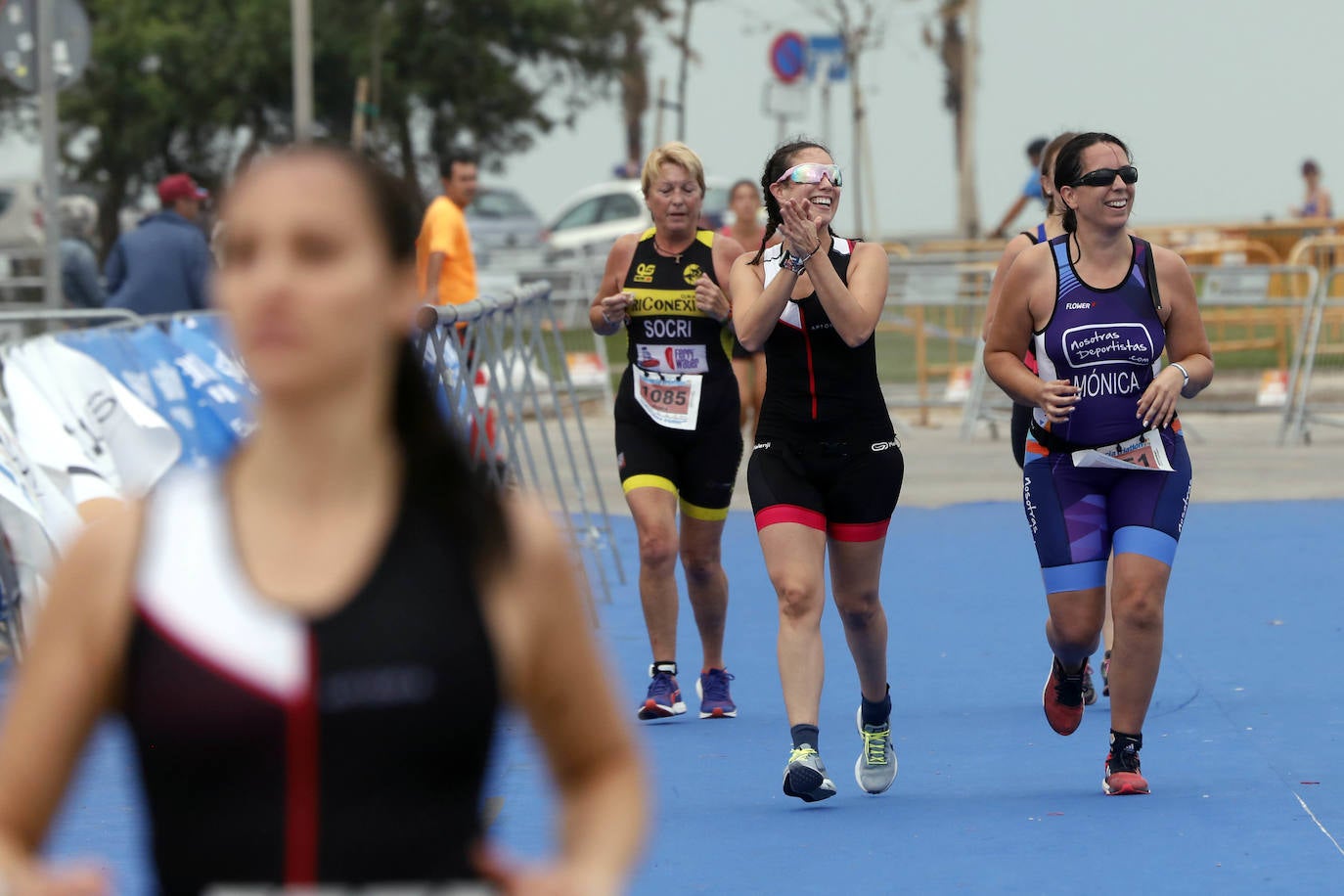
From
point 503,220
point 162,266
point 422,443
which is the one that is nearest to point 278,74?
point 503,220

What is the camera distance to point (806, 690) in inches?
222

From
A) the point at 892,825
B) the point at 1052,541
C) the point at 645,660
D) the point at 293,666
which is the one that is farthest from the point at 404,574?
the point at 645,660

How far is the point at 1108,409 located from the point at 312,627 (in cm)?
432

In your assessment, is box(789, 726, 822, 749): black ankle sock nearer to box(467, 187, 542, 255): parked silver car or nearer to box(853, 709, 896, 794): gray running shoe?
box(853, 709, 896, 794): gray running shoe

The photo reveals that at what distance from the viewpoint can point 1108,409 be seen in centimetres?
570

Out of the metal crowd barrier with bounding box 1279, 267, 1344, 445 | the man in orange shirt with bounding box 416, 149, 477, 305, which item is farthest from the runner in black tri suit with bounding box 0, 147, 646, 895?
the metal crowd barrier with bounding box 1279, 267, 1344, 445

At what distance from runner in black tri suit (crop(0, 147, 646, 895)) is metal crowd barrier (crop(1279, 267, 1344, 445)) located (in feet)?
46.2

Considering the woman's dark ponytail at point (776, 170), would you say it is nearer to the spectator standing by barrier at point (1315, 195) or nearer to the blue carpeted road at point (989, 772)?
the blue carpeted road at point (989, 772)

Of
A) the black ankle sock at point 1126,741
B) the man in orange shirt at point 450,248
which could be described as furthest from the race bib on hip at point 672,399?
the man in orange shirt at point 450,248

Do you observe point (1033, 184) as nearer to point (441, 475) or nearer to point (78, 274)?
point (78, 274)

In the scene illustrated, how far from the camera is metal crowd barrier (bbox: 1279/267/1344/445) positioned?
15133 millimetres

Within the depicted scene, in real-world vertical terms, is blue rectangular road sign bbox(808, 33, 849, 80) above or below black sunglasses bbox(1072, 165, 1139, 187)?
above

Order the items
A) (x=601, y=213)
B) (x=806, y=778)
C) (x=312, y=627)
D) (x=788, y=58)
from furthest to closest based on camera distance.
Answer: (x=601, y=213) < (x=788, y=58) < (x=806, y=778) < (x=312, y=627)

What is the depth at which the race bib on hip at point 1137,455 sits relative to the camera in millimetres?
5672
